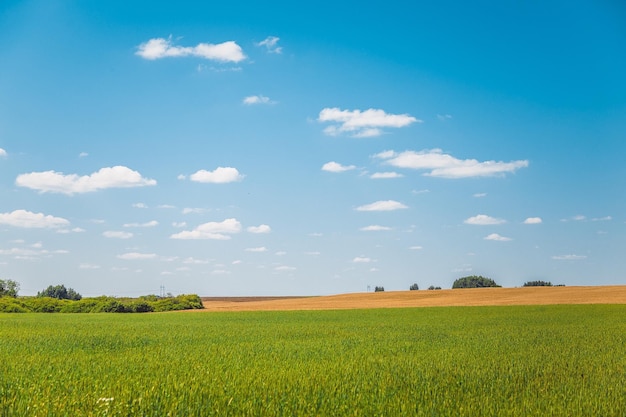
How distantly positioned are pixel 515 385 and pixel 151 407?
698 centimetres

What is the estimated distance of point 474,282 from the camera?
482ft

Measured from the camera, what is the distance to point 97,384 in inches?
398

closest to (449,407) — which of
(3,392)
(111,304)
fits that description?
(3,392)

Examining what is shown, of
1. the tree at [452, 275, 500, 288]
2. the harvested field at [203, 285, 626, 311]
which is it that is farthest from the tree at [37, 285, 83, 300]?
the tree at [452, 275, 500, 288]

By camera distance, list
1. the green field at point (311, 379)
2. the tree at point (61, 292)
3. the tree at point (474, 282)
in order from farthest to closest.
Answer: the tree at point (474, 282)
the tree at point (61, 292)
the green field at point (311, 379)

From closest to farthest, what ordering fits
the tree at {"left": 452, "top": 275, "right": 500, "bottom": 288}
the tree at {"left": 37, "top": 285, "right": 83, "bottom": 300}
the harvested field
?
the harvested field → the tree at {"left": 37, "top": 285, "right": 83, "bottom": 300} → the tree at {"left": 452, "top": 275, "right": 500, "bottom": 288}

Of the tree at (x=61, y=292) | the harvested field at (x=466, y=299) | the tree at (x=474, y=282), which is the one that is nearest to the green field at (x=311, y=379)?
the harvested field at (x=466, y=299)

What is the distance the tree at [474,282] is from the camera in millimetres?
145125

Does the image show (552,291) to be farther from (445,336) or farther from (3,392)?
(3,392)

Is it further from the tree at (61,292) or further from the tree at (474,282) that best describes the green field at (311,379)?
the tree at (474,282)

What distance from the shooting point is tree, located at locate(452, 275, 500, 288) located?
145 metres

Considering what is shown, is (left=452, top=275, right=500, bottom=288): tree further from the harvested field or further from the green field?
the green field

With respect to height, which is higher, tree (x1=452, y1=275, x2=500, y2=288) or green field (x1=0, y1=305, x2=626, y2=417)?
tree (x1=452, y1=275, x2=500, y2=288)

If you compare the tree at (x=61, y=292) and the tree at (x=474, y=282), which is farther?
the tree at (x=474, y=282)
